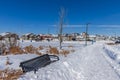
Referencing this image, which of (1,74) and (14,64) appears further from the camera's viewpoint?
(14,64)

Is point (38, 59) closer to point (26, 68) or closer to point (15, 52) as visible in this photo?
point (26, 68)

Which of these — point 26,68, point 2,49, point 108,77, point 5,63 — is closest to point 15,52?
point 2,49

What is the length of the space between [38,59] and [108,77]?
4370 mm

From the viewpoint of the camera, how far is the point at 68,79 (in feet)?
31.8

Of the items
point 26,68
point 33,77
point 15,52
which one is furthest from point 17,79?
point 15,52

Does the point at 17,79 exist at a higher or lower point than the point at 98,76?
higher

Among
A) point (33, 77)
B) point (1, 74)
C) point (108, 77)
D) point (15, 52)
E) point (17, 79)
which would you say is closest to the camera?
point (17, 79)

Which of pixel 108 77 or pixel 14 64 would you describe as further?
pixel 14 64

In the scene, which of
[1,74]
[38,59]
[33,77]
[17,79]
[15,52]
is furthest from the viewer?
[15,52]

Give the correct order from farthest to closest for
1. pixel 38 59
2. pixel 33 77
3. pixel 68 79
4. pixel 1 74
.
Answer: pixel 38 59
pixel 68 79
pixel 1 74
pixel 33 77

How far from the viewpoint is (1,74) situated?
899cm

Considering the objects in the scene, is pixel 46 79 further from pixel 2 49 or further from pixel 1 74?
pixel 2 49

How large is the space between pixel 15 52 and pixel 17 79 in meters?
11.9

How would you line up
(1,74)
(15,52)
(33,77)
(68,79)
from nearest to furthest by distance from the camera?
1. (33,77)
2. (1,74)
3. (68,79)
4. (15,52)
